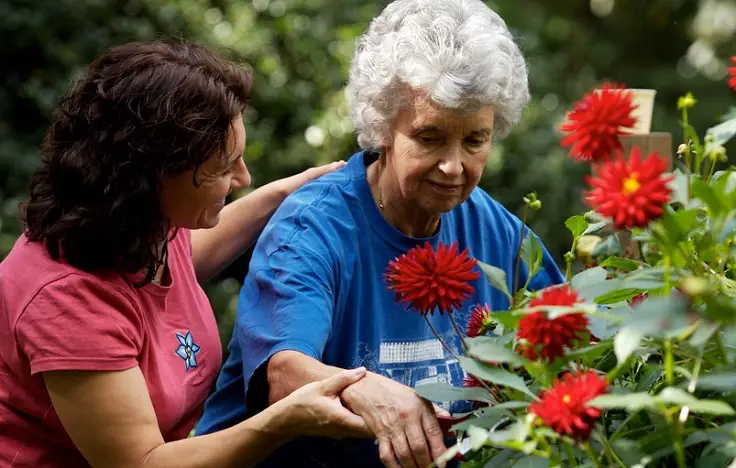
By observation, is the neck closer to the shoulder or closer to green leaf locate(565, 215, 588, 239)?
the shoulder

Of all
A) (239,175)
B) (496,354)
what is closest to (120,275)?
(239,175)

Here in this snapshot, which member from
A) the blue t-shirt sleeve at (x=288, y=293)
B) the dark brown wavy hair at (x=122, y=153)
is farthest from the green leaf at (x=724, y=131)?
the dark brown wavy hair at (x=122, y=153)

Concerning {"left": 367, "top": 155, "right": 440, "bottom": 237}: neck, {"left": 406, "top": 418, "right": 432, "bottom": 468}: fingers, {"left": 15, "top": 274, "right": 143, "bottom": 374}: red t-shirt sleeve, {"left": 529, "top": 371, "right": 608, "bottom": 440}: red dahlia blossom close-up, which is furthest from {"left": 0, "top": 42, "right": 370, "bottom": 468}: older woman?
{"left": 529, "top": 371, "right": 608, "bottom": 440}: red dahlia blossom close-up

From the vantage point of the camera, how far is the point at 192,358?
2.22m

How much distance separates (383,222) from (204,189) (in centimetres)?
43

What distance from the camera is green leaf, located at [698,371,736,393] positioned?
1.29 meters

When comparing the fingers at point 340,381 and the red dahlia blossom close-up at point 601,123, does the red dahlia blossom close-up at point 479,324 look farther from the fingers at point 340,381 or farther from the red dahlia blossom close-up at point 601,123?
the red dahlia blossom close-up at point 601,123

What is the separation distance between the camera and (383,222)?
231 cm

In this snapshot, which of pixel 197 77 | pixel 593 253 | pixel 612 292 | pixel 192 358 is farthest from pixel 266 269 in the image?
pixel 612 292

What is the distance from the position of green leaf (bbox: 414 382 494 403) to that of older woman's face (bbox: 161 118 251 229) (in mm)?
638

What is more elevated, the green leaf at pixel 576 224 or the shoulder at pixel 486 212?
the green leaf at pixel 576 224

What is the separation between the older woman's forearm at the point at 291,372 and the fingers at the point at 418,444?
22 cm

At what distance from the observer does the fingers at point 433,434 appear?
172 cm

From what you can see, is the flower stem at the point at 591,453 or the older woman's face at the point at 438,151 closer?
the flower stem at the point at 591,453
